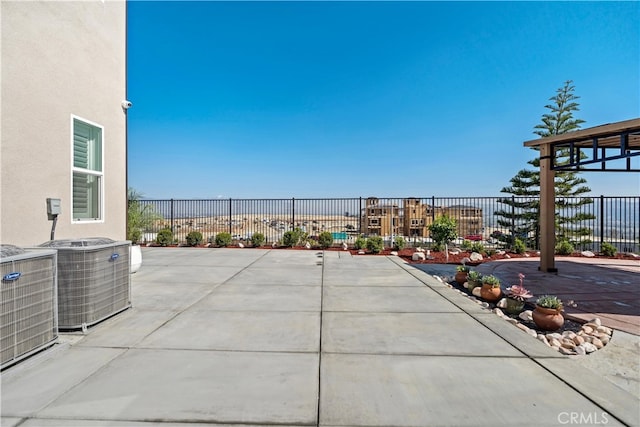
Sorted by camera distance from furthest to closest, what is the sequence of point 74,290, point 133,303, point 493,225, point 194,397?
point 493,225, point 133,303, point 74,290, point 194,397

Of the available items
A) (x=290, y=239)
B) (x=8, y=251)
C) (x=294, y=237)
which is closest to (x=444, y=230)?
(x=294, y=237)

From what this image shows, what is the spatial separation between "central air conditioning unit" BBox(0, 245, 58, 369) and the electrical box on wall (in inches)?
52.4

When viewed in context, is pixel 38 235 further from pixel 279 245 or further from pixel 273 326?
pixel 279 245

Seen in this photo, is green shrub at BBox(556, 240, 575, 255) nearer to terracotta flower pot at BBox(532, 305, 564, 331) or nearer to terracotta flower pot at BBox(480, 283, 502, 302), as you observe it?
terracotta flower pot at BBox(480, 283, 502, 302)

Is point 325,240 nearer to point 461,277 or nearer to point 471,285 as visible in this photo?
point 461,277

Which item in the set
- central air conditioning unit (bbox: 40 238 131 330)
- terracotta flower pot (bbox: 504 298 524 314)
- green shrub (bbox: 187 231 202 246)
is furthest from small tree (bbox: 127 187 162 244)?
terracotta flower pot (bbox: 504 298 524 314)

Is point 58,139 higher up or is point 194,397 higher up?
point 58,139

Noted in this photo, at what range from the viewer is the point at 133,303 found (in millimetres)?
4609

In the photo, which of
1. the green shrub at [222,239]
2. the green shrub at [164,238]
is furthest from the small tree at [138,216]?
the green shrub at [222,239]

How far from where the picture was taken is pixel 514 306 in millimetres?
4535

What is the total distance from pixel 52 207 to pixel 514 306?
676 cm

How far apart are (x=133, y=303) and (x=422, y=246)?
32.3ft

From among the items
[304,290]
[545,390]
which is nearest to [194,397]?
[545,390]

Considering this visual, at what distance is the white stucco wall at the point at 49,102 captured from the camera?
356 cm
